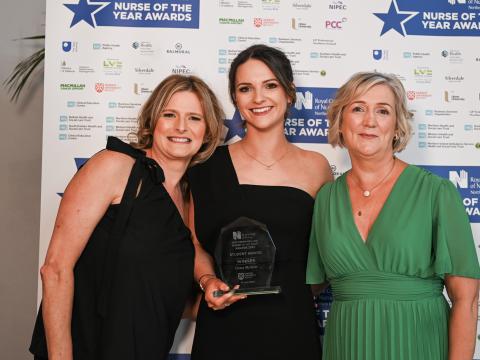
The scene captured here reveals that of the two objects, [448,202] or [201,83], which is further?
[201,83]

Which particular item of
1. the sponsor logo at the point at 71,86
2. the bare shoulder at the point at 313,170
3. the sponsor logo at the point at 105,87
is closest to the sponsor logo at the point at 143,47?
the sponsor logo at the point at 105,87

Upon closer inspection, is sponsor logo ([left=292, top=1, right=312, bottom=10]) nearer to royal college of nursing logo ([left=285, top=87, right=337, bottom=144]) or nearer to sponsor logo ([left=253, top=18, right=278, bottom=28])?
sponsor logo ([left=253, top=18, right=278, bottom=28])

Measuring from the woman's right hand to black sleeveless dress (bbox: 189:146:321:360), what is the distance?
125 millimetres

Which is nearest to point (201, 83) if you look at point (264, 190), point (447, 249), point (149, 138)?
point (149, 138)

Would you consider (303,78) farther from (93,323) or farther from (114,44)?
(93,323)

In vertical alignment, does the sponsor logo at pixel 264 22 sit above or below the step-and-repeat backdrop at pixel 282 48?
above

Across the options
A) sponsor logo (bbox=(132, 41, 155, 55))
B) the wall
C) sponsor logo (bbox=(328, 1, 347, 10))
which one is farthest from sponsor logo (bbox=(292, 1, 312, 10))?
the wall

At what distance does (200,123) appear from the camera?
83.1 inches

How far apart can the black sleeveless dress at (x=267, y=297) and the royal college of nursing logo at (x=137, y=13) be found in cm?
103

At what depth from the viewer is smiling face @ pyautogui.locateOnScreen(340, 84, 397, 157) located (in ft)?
5.79

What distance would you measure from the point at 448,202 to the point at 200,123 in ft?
3.39

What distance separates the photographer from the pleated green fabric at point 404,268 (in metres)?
1.61

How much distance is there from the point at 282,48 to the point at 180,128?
0.91 meters

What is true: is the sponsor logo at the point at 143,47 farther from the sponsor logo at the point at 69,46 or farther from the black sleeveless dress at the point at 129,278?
the black sleeveless dress at the point at 129,278
